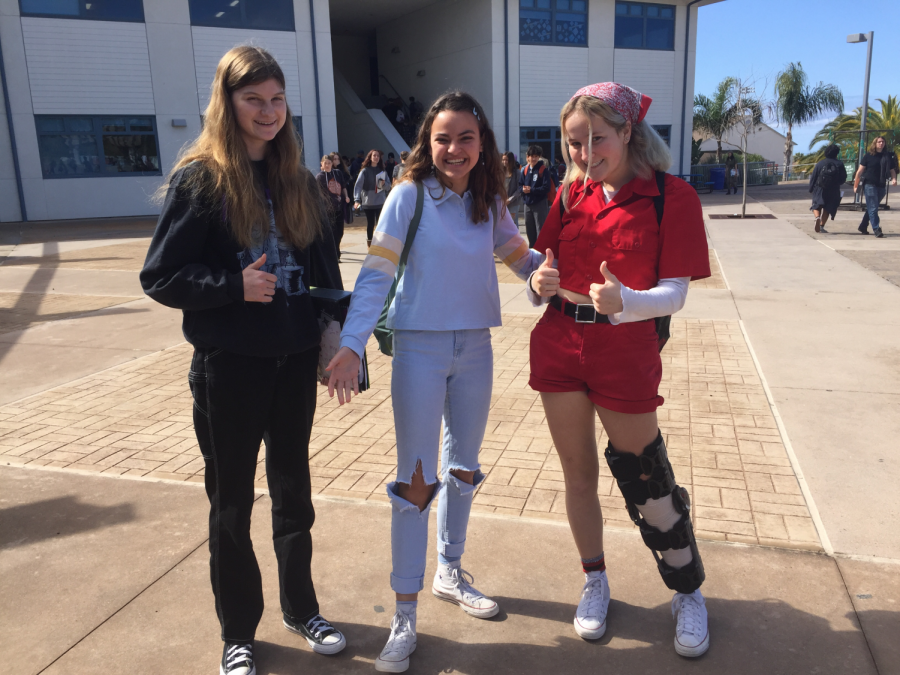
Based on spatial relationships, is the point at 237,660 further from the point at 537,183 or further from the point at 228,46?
the point at 228,46

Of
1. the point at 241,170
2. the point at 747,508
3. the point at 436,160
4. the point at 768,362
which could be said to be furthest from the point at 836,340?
the point at 241,170

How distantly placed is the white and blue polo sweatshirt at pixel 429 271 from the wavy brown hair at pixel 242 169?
26cm

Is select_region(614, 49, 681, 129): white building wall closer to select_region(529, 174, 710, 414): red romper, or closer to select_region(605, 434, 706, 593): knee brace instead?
select_region(529, 174, 710, 414): red romper

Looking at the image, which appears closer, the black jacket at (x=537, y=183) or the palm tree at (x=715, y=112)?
the black jacket at (x=537, y=183)

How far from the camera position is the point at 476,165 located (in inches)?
99.7

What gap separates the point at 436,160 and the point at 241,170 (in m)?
0.63

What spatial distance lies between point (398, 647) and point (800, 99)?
2103 inches

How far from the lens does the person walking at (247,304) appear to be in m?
2.14

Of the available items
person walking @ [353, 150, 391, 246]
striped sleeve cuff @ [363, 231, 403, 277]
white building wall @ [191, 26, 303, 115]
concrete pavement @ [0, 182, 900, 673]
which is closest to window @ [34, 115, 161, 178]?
white building wall @ [191, 26, 303, 115]

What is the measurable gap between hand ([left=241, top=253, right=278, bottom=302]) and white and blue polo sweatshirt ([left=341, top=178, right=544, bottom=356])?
0.92 ft

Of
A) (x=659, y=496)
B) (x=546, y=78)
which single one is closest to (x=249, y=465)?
(x=659, y=496)

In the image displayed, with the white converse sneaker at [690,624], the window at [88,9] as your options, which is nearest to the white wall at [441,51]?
the window at [88,9]

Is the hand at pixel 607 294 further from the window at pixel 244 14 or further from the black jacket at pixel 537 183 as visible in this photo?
the window at pixel 244 14

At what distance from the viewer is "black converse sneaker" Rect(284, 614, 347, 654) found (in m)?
2.48
